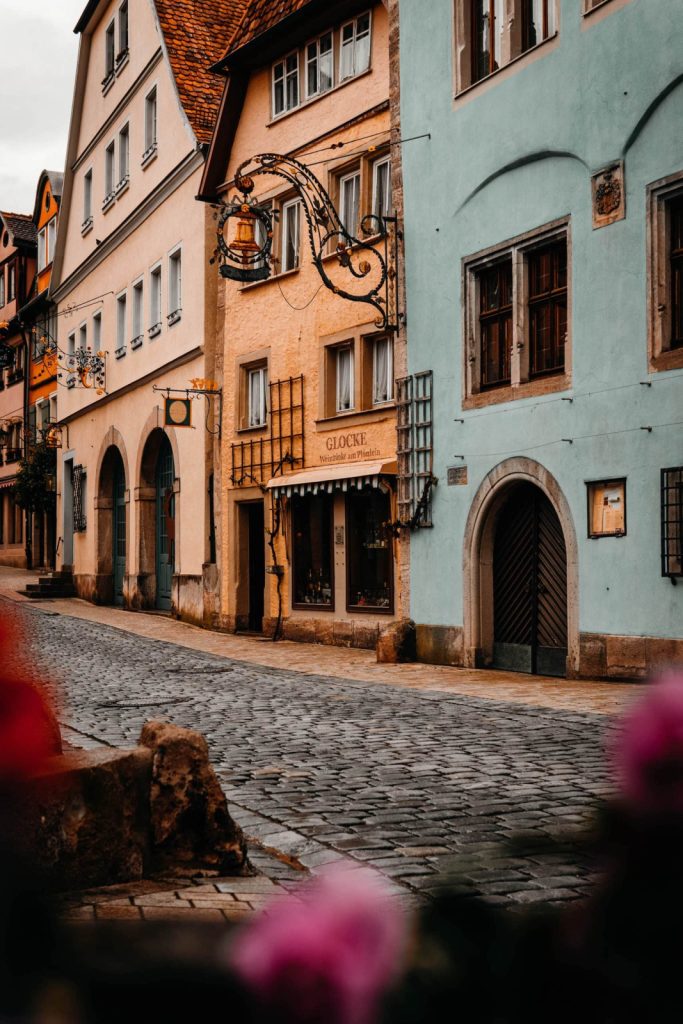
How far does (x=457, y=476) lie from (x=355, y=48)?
→ 6.93 meters

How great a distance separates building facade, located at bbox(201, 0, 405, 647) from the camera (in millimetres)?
17812

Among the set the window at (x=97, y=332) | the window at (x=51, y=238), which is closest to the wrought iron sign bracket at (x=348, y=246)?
the window at (x=97, y=332)

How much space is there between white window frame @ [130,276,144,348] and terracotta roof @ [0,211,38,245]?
16.5m

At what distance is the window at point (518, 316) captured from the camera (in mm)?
14055

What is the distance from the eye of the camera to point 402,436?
16.6m

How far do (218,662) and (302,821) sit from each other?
10006 millimetres

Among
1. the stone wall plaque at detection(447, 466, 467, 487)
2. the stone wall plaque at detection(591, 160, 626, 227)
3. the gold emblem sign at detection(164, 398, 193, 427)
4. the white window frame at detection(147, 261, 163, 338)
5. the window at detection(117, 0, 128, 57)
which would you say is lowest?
the stone wall plaque at detection(447, 466, 467, 487)

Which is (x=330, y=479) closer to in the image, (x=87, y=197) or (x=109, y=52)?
(x=109, y=52)

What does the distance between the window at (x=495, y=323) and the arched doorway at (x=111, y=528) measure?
51.2 feet

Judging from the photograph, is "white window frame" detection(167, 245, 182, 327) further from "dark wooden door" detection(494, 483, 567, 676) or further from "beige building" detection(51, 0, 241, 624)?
"dark wooden door" detection(494, 483, 567, 676)

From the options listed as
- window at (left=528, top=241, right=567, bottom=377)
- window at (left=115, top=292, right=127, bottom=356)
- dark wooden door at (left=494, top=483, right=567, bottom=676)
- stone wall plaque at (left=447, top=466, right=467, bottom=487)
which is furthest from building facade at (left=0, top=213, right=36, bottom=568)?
window at (left=528, top=241, right=567, bottom=377)

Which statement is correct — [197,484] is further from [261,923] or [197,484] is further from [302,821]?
[261,923]

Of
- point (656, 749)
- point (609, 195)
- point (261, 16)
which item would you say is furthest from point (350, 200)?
point (656, 749)

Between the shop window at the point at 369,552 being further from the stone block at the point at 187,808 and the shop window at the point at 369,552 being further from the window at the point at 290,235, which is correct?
the stone block at the point at 187,808
